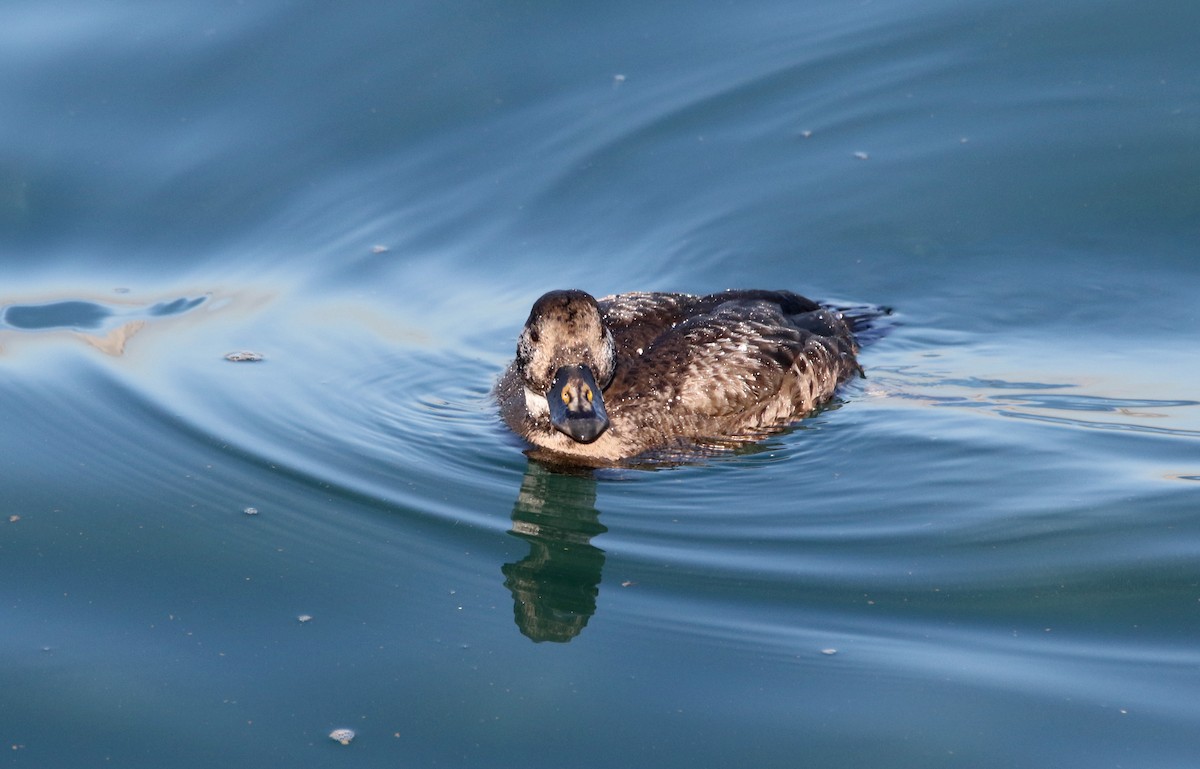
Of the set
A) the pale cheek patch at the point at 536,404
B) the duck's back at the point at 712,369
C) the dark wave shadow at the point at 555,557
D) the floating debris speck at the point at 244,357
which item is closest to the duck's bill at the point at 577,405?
the pale cheek patch at the point at 536,404

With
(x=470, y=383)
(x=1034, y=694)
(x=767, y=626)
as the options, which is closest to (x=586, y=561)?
(x=767, y=626)

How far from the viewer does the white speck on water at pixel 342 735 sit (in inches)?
215

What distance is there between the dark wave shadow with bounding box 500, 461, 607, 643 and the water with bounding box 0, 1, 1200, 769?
26 millimetres

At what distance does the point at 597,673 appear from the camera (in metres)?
5.94

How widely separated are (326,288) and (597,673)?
17.3 ft

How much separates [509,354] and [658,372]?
4.18ft

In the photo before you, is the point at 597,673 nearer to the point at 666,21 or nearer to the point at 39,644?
the point at 39,644

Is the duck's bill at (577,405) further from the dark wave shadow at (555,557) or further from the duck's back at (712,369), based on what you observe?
the duck's back at (712,369)

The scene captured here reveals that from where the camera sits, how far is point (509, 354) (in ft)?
32.5

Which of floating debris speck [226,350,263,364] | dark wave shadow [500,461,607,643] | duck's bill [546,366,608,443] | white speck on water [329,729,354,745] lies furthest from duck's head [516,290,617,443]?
white speck on water [329,729,354,745]

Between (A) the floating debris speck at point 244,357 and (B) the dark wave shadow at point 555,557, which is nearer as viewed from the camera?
(B) the dark wave shadow at point 555,557

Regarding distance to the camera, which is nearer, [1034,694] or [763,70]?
[1034,694]

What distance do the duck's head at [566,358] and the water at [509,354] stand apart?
0.41m

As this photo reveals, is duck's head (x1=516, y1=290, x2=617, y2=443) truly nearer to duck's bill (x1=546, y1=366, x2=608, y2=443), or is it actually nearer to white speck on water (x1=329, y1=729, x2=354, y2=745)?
duck's bill (x1=546, y1=366, x2=608, y2=443)
